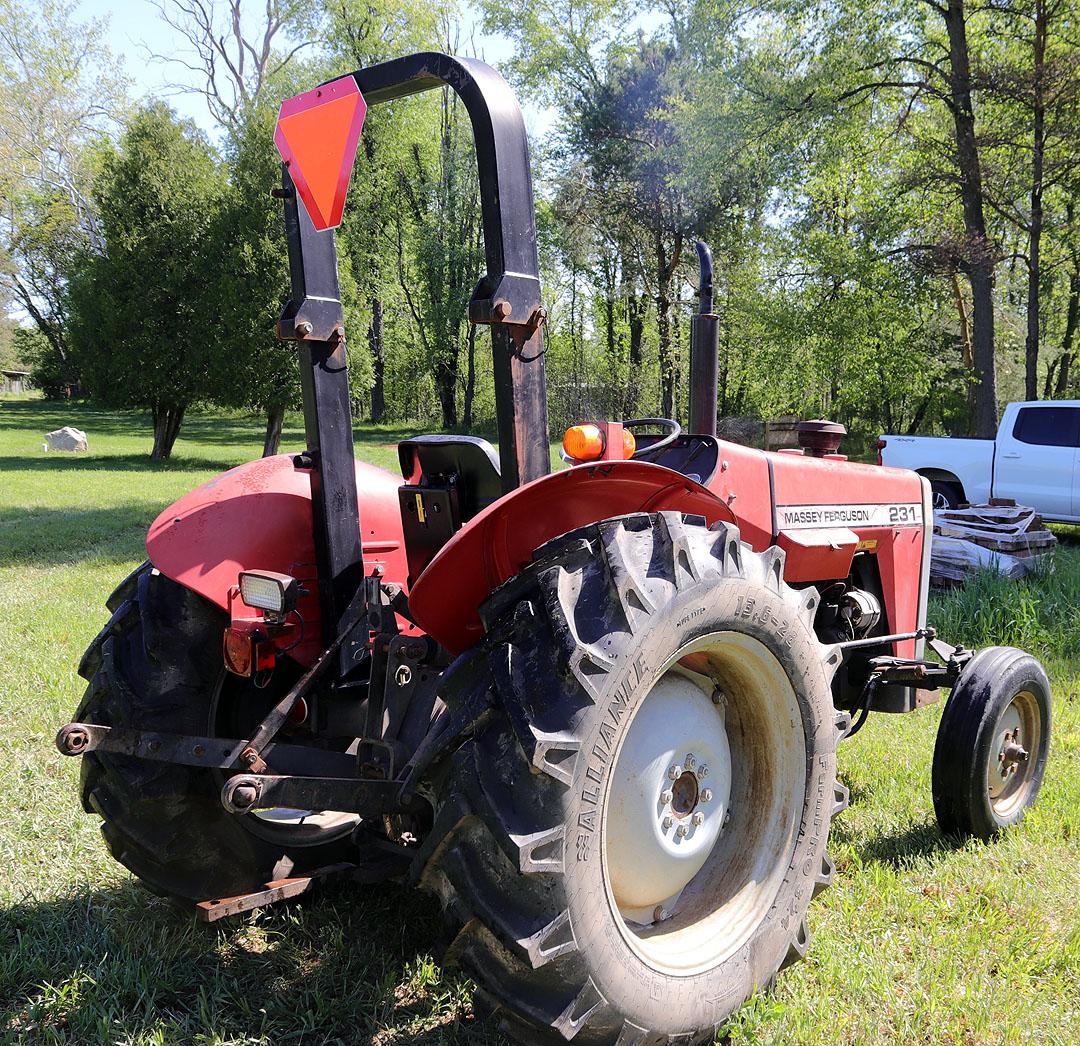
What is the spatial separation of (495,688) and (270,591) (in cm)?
69

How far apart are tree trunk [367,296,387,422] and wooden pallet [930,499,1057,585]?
26659 mm

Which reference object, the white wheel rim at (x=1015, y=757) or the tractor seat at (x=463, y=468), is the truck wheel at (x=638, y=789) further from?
the white wheel rim at (x=1015, y=757)

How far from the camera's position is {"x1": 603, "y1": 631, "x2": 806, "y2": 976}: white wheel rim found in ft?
6.64

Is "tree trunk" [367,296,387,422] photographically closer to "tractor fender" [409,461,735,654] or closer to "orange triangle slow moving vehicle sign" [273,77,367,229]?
"orange triangle slow moving vehicle sign" [273,77,367,229]

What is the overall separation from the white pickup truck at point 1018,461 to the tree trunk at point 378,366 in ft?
77.6

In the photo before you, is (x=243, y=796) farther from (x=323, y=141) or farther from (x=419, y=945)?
(x=323, y=141)

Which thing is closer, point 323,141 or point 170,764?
point 323,141

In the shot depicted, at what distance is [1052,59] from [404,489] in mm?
14873

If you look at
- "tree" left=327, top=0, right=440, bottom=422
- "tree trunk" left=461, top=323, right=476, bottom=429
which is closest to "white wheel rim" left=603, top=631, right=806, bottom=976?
"tree" left=327, top=0, right=440, bottom=422

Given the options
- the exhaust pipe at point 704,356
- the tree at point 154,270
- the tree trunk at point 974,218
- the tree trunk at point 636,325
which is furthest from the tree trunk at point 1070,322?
the exhaust pipe at point 704,356

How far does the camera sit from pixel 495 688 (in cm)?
175

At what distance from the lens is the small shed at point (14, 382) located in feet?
183

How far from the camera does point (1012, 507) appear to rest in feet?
28.7

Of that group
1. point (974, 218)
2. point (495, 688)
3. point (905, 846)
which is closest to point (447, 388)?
point (974, 218)
